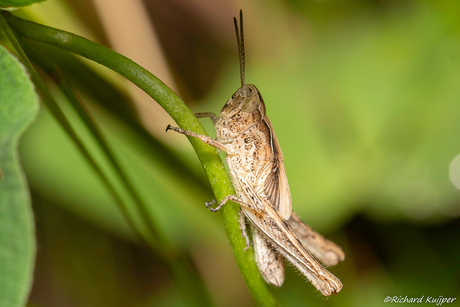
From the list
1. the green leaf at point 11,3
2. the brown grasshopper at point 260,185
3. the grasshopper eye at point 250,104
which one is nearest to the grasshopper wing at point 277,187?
the brown grasshopper at point 260,185

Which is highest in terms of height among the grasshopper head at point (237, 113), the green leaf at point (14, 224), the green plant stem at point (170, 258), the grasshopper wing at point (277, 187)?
the grasshopper head at point (237, 113)

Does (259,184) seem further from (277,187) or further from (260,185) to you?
(277,187)

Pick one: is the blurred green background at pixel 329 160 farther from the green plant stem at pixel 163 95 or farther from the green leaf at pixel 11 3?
the green leaf at pixel 11 3

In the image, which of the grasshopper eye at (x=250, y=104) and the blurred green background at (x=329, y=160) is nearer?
the grasshopper eye at (x=250, y=104)

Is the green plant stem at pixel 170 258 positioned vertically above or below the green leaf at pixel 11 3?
below

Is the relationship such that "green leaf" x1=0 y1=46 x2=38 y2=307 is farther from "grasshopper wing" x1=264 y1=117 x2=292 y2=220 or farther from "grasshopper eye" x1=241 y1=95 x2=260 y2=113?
"grasshopper wing" x1=264 y1=117 x2=292 y2=220

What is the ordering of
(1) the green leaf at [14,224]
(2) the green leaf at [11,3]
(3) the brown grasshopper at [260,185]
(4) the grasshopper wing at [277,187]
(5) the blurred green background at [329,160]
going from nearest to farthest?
(1) the green leaf at [14,224], (2) the green leaf at [11,3], (3) the brown grasshopper at [260,185], (4) the grasshopper wing at [277,187], (5) the blurred green background at [329,160]

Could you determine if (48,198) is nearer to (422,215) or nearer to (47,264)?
(47,264)
